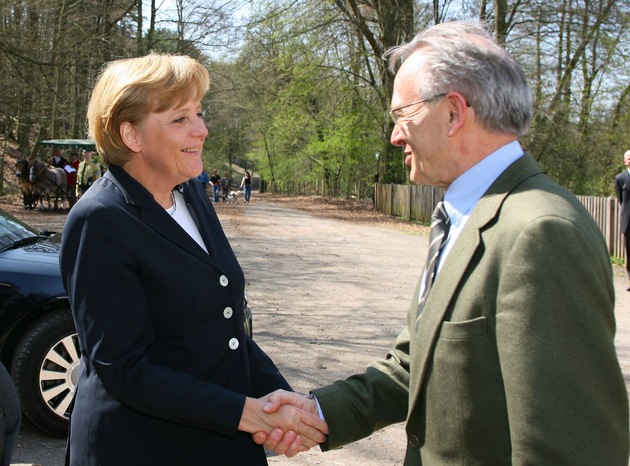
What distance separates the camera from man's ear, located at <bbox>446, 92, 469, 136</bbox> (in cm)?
183

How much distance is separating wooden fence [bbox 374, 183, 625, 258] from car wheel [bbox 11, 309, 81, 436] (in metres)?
12.0

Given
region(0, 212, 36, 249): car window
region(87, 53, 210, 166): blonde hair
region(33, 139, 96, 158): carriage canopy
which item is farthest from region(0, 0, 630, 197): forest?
region(87, 53, 210, 166): blonde hair

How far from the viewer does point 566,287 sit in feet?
4.84

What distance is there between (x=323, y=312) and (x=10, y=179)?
28446 mm

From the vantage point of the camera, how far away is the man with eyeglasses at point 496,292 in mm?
1481

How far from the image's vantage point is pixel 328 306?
9.13 m

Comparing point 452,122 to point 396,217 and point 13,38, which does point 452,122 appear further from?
point 396,217

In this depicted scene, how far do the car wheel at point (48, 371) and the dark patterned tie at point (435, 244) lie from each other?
3.44 metres

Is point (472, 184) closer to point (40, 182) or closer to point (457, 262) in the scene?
point (457, 262)

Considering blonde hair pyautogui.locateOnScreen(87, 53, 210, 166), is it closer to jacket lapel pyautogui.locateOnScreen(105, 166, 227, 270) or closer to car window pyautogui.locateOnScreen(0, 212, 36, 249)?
jacket lapel pyautogui.locateOnScreen(105, 166, 227, 270)

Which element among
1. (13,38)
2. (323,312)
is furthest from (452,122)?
(13,38)

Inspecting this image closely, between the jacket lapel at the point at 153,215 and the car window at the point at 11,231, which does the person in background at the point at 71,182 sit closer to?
the car window at the point at 11,231

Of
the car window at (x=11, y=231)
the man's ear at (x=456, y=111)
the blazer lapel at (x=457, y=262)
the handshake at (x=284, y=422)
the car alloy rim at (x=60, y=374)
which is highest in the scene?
the man's ear at (x=456, y=111)

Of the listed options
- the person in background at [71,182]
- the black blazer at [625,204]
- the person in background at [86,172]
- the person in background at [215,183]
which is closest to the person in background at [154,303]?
the black blazer at [625,204]
